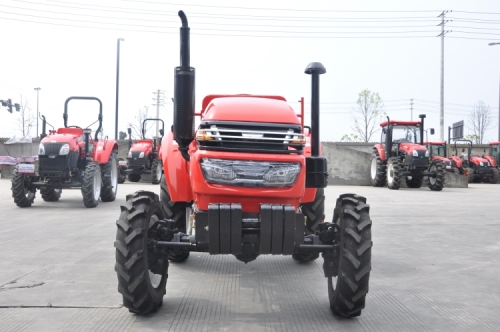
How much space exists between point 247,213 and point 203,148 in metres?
0.62

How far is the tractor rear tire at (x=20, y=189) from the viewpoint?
13.4 m

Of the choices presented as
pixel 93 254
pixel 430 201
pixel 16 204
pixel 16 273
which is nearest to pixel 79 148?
pixel 16 204

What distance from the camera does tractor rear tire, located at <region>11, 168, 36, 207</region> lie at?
1335 centimetres

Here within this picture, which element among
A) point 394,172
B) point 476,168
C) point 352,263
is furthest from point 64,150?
point 476,168

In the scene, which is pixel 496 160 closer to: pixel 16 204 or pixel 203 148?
pixel 16 204

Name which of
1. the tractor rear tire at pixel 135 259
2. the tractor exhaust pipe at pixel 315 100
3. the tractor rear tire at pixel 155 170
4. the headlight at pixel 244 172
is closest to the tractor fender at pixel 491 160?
the tractor rear tire at pixel 155 170

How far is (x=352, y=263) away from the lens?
4.44 metres

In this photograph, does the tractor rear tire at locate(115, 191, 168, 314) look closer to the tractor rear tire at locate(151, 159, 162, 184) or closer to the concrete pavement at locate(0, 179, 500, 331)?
the concrete pavement at locate(0, 179, 500, 331)

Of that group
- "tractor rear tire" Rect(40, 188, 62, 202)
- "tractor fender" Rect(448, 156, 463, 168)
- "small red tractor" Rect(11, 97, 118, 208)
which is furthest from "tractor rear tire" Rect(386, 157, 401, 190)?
"tractor rear tire" Rect(40, 188, 62, 202)

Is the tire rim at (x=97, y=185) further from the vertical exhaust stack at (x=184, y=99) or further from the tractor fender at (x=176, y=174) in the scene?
the vertical exhaust stack at (x=184, y=99)

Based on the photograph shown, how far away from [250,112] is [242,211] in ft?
2.66

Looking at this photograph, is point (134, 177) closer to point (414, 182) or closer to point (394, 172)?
point (394, 172)

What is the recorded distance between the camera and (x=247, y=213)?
458cm

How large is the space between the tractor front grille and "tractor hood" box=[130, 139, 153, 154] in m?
19.8
